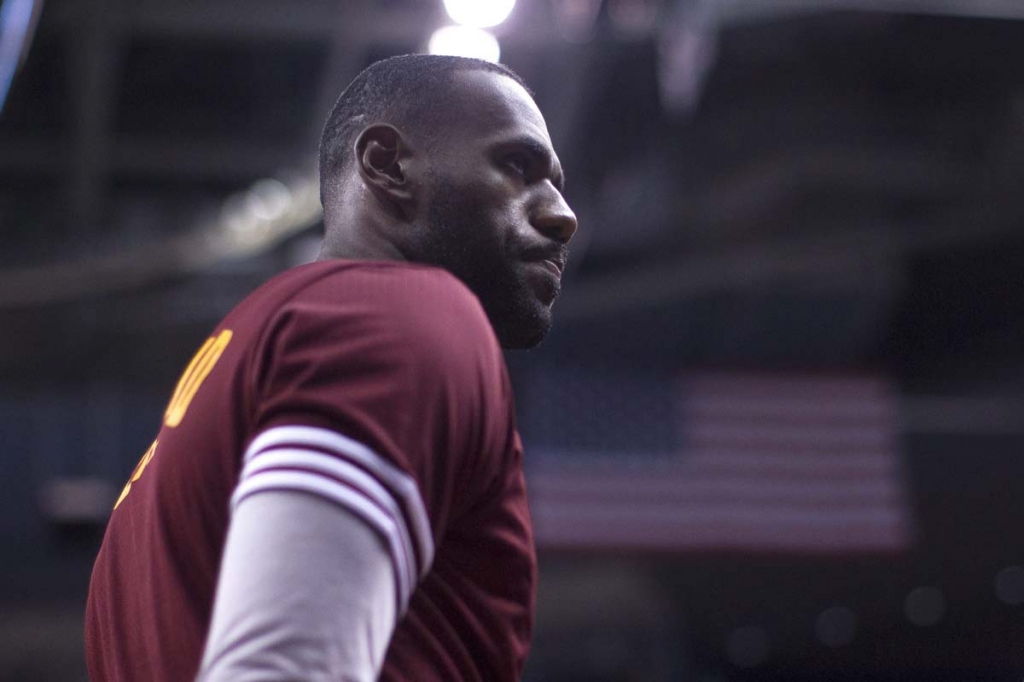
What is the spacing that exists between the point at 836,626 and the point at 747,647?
2105 mm

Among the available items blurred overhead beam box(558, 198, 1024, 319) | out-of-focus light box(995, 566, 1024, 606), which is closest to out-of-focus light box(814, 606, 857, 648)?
out-of-focus light box(995, 566, 1024, 606)

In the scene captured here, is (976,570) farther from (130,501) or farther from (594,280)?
(130,501)

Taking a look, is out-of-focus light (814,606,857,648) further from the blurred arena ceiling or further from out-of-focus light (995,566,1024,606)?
the blurred arena ceiling

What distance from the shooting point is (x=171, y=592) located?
1.07 m

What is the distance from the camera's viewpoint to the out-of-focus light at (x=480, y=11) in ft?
26.9

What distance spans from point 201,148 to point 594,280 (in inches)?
257

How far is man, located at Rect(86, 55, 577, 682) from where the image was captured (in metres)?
0.85

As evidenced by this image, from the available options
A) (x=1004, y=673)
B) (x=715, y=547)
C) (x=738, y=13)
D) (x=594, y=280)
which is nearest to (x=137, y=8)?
(x=738, y=13)

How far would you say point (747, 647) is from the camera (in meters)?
21.3

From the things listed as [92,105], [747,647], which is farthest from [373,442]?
[747,647]

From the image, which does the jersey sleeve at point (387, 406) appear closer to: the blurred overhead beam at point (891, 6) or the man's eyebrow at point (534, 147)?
the man's eyebrow at point (534, 147)

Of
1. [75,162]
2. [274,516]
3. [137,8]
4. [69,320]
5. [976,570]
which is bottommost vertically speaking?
[976,570]

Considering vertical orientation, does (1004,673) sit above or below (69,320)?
below

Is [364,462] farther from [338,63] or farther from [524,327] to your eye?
[338,63]
